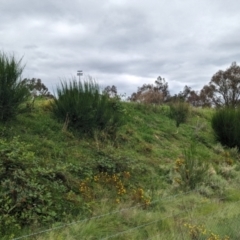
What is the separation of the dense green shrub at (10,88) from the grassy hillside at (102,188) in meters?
0.27

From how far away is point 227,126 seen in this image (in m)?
13.6

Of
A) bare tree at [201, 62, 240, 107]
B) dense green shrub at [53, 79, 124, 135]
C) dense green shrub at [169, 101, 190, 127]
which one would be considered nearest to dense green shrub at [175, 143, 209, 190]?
dense green shrub at [53, 79, 124, 135]

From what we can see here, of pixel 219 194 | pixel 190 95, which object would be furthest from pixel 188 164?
pixel 190 95

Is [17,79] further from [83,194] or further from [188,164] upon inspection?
[188,164]

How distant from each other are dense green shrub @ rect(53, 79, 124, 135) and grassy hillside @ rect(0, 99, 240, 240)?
288 mm

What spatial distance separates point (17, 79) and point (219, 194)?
466 cm

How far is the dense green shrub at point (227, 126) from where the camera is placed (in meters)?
13.5

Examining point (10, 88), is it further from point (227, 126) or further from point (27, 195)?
point (227, 126)

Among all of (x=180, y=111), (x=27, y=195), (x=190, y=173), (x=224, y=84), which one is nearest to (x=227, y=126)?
(x=180, y=111)

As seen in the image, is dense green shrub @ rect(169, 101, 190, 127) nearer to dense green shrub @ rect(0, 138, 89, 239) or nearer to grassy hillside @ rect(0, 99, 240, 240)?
grassy hillside @ rect(0, 99, 240, 240)

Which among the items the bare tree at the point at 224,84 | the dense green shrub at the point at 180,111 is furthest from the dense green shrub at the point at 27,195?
the bare tree at the point at 224,84

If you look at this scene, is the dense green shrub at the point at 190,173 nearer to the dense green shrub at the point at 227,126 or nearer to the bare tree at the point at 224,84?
the dense green shrub at the point at 227,126

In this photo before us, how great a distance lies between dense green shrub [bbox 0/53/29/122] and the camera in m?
7.93

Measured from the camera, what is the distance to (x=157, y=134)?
12.7 m
